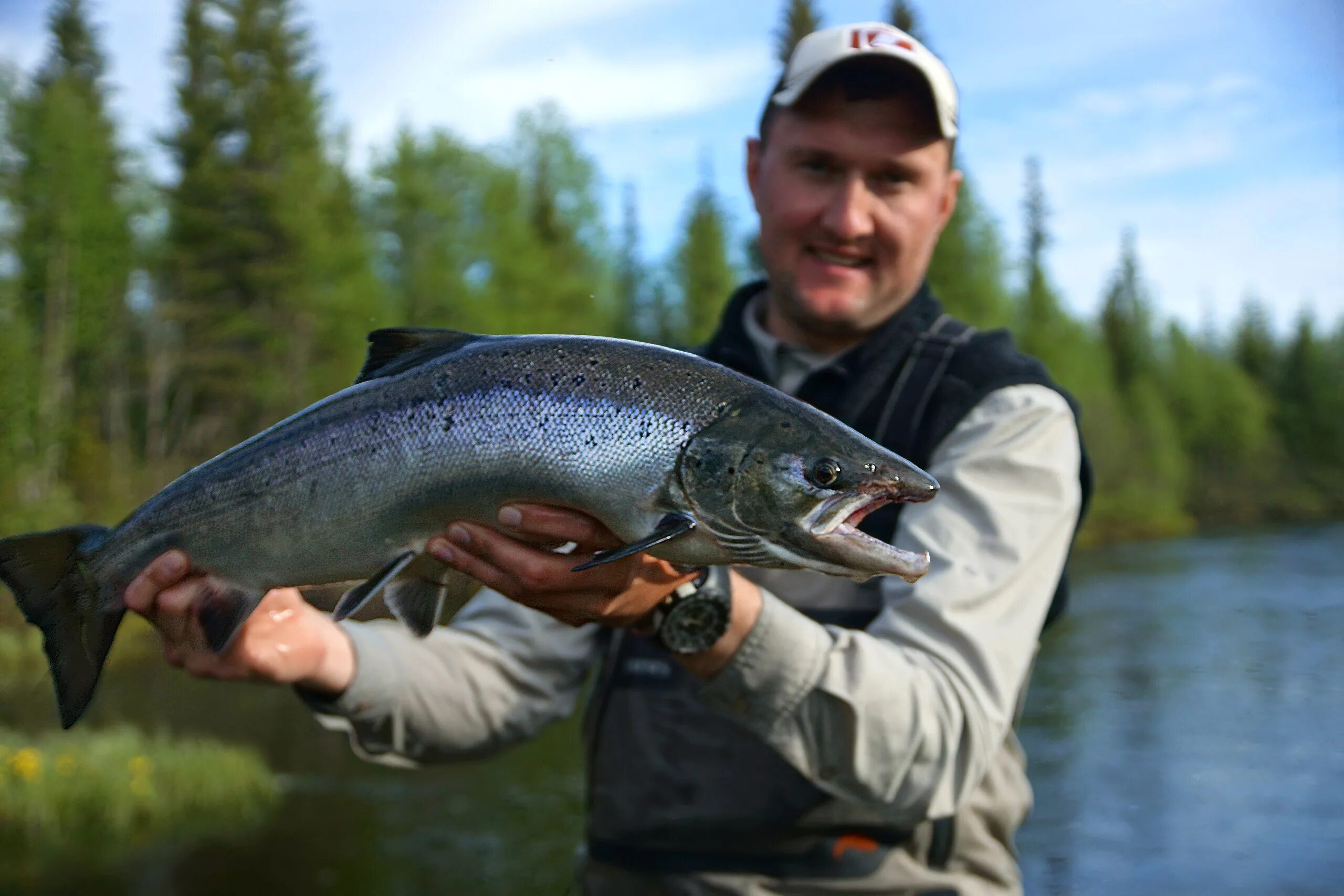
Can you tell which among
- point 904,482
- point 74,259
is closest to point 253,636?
point 904,482

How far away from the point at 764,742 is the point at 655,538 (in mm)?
1071

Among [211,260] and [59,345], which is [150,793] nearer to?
[59,345]

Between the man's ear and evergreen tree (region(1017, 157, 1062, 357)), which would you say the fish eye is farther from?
evergreen tree (region(1017, 157, 1062, 357))

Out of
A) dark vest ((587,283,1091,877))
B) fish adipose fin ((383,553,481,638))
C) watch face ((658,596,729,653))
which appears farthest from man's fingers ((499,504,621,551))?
dark vest ((587,283,1091,877))

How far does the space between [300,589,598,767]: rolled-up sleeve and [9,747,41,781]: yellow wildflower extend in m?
6.91

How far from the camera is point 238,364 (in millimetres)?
28047

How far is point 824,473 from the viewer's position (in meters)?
2.10

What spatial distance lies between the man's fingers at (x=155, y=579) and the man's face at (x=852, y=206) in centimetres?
194

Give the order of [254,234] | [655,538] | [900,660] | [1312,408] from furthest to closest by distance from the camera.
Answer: [1312,408]
[254,234]
[900,660]
[655,538]

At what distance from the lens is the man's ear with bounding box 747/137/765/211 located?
3.85 metres

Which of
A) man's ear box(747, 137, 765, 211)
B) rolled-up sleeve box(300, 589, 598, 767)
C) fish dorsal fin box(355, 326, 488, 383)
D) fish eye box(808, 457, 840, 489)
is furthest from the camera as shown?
man's ear box(747, 137, 765, 211)

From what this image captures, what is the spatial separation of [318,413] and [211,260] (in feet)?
96.7

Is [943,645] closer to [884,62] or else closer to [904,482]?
[904,482]

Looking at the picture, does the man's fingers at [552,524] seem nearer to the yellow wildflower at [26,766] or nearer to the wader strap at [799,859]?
the wader strap at [799,859]
